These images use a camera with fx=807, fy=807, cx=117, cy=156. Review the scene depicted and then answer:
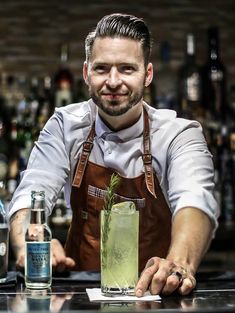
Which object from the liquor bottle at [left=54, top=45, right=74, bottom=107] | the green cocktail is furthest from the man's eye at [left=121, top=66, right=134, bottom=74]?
the liquor bottle at [left=54, top=45, right=74, bottom=107]

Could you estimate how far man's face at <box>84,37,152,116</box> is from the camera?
196 centimetres

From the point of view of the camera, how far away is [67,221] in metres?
3.57

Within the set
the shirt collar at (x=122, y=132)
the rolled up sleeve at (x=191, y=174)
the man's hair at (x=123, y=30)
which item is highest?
the man's hair at (x=123, y=30)

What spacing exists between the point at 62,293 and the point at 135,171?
0.64 m

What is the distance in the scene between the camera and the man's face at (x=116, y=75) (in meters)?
1.96

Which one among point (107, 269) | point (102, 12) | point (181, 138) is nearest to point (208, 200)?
point (181, 138)

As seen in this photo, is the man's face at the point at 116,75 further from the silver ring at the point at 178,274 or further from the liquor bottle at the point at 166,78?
the liquor bottle at the point at 166,78

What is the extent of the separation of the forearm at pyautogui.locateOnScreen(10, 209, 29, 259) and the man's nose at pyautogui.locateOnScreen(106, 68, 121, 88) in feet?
1.27

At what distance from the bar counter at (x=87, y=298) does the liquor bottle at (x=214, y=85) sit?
6.52ft

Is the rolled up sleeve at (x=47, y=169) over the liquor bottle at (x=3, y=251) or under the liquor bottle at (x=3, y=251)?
over

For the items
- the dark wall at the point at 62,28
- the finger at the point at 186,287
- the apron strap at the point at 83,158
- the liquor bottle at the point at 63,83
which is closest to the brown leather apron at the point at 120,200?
the apron strap at the point at 83,158

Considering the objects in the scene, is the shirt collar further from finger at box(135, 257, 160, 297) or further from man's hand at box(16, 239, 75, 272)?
finger at box(135, 257, 160, 297)

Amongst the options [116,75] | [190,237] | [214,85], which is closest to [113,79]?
[116,75]

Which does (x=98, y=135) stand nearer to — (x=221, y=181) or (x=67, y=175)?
(x=67, y=175)
